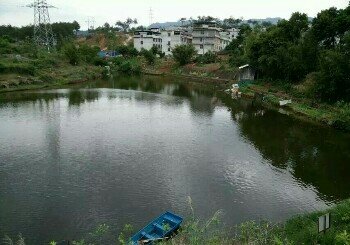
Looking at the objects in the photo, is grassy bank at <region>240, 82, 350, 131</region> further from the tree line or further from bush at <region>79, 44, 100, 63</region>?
bush at <region>79, 44, 100, 63</region>

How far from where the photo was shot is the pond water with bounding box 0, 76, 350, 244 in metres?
20.0

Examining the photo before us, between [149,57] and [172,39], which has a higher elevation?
[172,39]

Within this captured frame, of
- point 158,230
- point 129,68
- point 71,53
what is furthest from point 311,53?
point 71,53

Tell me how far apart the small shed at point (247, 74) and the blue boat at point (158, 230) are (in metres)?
54.8

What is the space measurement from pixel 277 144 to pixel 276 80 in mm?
29313

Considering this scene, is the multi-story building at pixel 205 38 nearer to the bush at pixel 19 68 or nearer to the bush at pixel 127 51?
the bush at pixel 127 51

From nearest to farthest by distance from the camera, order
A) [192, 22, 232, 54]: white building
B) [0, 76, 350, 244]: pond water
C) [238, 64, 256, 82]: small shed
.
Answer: [0, 76, 350, 244]: pond water
[238, 64, 256, 82]: small shed
[192, 22, 232, 54]: white building

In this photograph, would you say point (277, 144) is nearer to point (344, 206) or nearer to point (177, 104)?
point (344, 206)

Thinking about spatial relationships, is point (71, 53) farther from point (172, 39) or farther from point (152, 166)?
point (152, 166)

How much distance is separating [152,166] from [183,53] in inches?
2490

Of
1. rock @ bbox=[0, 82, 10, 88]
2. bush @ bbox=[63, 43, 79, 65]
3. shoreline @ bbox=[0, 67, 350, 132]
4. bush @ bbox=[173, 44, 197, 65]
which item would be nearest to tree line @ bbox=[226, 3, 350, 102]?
shoreline @ bbox=[0, 67, 350, 132]

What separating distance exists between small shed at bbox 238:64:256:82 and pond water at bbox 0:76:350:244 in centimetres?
2405

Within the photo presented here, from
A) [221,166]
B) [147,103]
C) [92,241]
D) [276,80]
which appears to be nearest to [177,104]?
[147,103]

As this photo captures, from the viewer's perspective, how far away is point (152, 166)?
2650cm
